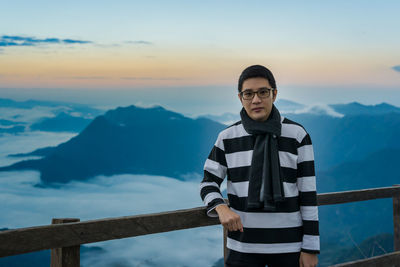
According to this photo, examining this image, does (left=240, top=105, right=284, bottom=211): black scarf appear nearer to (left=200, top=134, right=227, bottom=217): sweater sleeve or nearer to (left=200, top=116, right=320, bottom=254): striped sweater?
(left=200, top=116, right=320, bottom=254): striped sweater

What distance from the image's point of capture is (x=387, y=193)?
3.71 metres

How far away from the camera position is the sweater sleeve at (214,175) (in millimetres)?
2104

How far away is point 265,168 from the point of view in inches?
76.9

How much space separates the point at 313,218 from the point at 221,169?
1.63 feet

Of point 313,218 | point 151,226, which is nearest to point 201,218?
point 151,226

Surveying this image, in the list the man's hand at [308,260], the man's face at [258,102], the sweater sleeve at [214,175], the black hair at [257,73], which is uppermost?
the black hair at [257,73]

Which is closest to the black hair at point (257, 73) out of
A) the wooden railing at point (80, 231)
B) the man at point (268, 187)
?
the man at point (268, 187)

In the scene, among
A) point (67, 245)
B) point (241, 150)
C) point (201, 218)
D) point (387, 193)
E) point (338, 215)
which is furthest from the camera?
point (338, 215)

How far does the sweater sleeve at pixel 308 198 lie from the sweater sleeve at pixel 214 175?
378mm

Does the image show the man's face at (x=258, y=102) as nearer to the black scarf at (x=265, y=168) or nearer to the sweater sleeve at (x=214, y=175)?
the black scarf at (x=265, y=168)

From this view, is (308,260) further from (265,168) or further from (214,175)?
(214,175)

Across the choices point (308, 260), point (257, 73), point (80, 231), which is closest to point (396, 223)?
point (308, 260)

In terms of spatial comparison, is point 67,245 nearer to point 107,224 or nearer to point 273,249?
point 107,224

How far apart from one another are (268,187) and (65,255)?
1.00 m
